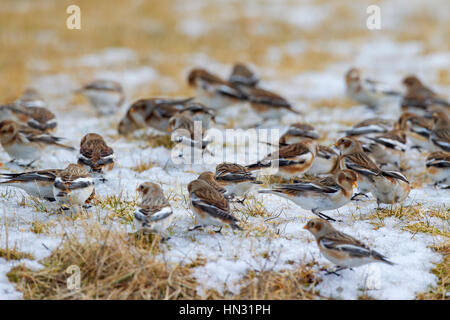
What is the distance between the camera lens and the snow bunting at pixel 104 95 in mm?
12367

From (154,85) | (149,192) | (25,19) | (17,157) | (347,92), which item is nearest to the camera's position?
(149,192)

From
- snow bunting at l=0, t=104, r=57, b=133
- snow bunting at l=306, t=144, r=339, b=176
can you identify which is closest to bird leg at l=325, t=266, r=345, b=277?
snow bunting at l=306, t=144, r=339, b=176

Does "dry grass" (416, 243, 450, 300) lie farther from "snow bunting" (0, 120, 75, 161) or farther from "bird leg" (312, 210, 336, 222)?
"snow bunting" (0, 120, 75, 161)

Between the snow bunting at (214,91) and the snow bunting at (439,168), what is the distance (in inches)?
194

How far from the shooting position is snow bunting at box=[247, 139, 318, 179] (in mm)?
7590

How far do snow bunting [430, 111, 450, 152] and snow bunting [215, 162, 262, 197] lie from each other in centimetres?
401

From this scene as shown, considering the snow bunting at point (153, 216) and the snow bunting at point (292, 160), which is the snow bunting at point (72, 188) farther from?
the snow bunting at point (292, 160)

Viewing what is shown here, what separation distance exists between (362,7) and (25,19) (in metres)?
14.9

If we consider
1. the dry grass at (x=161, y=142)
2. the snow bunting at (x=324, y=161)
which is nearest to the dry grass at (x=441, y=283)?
the snow bunting at (x=324, y=161)

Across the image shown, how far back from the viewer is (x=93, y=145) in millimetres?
7535

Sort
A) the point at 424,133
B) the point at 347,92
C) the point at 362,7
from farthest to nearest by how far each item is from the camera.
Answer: the point at 362,7 → the point at 347,92 → the point at 424,133
